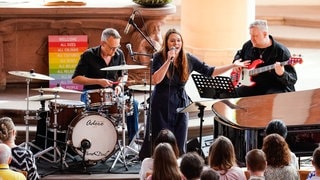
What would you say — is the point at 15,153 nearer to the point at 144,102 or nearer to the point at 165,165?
the point at 165,165

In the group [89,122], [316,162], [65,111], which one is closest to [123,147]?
[89,122]

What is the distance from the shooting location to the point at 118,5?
1316 centimetres

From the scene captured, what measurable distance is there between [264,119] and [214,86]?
0.90 metres

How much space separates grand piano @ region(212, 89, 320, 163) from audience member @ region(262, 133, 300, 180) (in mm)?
1295

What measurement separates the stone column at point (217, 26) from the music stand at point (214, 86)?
5113 mm

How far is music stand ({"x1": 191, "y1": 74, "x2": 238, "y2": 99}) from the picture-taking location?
10094 mm

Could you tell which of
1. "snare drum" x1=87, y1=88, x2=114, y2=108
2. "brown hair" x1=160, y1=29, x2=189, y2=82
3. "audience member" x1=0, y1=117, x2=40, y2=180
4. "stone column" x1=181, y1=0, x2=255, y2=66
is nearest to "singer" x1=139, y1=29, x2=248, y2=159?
"brown hair" x1=160, y1=29, x2=189, y2=82

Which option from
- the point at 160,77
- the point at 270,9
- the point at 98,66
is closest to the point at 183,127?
the point at 160,77

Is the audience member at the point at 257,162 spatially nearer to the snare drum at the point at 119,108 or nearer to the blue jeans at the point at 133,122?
the snare drum at the point at 119,108

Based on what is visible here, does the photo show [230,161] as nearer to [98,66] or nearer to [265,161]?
[265,161]

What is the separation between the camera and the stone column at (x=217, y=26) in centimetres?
1522

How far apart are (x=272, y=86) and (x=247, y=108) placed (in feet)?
3.33

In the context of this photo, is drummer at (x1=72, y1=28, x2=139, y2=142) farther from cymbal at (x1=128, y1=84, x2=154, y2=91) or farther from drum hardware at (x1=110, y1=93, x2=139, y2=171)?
drum hardware at (x1=110, y1=93, x2=139, y2=171)

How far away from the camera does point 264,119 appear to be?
31.1 ft
